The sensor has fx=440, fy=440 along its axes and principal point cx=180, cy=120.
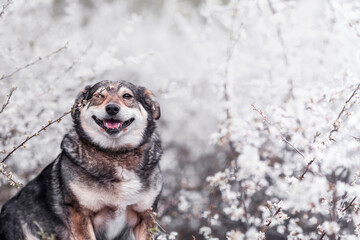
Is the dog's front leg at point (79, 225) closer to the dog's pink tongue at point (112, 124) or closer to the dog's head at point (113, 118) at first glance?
the dog's head at point (113, 118)

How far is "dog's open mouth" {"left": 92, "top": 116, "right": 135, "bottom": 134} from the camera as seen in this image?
3.99 m

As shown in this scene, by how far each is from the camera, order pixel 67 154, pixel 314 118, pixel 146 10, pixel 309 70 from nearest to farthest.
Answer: pixel 67 154 < pixel 314 118 < pixel 309 70 < pixel 146 10

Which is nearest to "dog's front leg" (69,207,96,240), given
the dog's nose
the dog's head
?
the dog's head

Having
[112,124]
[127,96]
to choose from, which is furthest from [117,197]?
[127,96]

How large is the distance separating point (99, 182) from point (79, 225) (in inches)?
15.4

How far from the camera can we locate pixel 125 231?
13.3 feet

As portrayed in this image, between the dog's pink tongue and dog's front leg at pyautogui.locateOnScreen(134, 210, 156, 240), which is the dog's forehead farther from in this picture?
dog's front leg at pyautogui.locateOnScreen(134, 210, 156, 240)

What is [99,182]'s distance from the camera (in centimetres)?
380

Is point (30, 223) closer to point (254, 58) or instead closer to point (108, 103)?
point (108, 103)

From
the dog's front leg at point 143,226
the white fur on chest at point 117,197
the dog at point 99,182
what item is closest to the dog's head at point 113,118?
the dog at point 99,182

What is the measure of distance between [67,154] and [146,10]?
44.2ft

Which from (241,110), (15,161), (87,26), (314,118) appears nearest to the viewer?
(314,118)

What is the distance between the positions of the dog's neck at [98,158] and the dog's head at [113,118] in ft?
0.19

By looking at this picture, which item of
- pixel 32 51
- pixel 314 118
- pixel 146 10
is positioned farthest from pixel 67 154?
pixel 146 10
